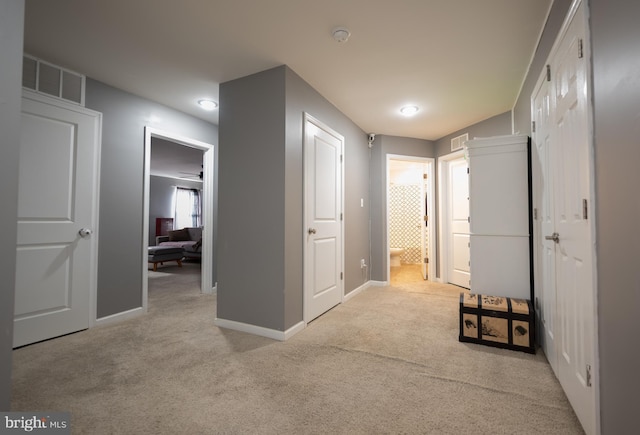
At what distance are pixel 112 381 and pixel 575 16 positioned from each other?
3.21 metres

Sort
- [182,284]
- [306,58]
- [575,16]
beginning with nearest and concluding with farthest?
[575,16]
[306,58]
[182,284]

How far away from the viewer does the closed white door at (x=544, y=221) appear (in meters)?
1.87

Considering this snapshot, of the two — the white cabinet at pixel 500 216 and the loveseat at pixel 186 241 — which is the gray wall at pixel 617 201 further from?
the loveseat at pixel 186 241

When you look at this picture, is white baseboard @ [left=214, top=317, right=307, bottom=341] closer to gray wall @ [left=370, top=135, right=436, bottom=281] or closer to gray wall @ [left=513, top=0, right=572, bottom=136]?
gray wall @ [left=370, top=135, right=436, bottom=281]

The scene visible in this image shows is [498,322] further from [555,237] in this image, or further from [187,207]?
[187,207]

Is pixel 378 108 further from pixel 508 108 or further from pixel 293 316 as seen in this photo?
pixel 293 316

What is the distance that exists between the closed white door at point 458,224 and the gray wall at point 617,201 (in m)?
3.31

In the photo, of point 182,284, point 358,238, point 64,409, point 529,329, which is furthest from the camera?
point 182,284

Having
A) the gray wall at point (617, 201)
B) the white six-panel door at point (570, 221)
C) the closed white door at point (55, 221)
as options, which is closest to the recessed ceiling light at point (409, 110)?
the white six-panel door at point (570, 221)

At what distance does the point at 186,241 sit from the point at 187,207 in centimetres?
238

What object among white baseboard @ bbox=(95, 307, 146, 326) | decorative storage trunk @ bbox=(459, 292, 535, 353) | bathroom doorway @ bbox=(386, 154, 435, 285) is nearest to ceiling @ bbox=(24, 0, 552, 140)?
decorative storage trunk @ bbox=(459, 292, 535, 353)

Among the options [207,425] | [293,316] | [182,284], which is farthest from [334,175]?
[182,284]

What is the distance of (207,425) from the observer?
4.65 feet

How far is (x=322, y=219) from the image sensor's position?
3137 millimetres
